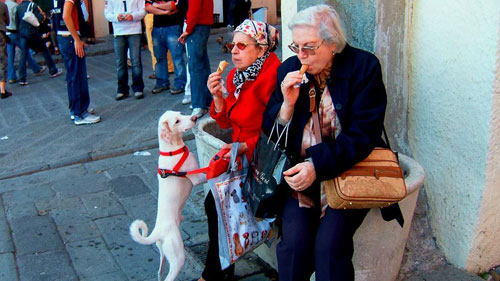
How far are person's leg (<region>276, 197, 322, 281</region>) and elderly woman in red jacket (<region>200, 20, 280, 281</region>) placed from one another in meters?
0.53

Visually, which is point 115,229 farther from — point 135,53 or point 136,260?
point 135,53

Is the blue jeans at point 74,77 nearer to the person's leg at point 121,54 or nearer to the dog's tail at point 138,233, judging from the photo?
the person's leg at point 121,54

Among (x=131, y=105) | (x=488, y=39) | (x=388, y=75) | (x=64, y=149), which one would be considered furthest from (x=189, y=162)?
(x=131, y=105)

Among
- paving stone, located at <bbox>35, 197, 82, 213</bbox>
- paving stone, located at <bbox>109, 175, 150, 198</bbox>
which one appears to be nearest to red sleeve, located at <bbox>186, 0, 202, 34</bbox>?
paving stone, located at <bbox>109, 175, 150, 198</bbox>

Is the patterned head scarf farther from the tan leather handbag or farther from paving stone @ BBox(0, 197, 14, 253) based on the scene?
paving stone @ BBox(0, 197, 14, 253)

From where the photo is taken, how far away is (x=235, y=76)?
3.21 m

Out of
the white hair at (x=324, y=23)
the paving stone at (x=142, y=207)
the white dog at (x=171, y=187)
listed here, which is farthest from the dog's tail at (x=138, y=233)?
the white hair at (x=324, y=23)

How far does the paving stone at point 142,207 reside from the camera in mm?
4215

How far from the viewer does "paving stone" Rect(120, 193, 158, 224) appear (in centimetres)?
421

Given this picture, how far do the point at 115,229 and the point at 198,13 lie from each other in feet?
9.92

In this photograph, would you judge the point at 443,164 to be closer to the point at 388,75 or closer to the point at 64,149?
the point at 388,75

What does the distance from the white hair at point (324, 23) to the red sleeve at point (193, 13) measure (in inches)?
147

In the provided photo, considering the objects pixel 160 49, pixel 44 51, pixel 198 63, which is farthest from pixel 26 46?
pixel 198 63

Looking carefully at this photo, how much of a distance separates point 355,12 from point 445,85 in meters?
0.73
